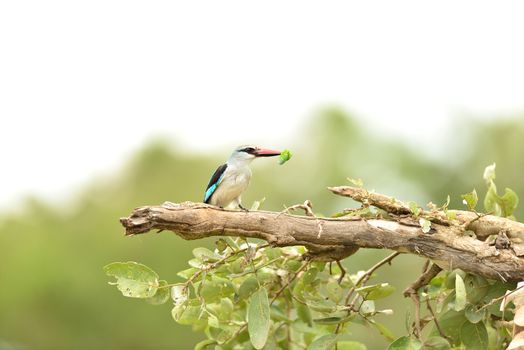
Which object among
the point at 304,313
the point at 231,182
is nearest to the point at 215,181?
the point at 231,182

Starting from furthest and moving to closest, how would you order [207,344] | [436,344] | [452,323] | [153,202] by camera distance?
[153,202], [207,344], [452,323], [436,344]

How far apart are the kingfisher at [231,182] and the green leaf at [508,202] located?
1.75 meters

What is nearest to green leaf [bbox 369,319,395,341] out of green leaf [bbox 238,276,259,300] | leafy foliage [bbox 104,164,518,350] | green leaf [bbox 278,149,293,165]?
leafy foliage [bbox 104,164,518,350]

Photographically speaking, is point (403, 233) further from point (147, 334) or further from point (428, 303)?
point (147, 334)

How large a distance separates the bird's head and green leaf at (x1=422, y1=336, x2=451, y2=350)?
230cm

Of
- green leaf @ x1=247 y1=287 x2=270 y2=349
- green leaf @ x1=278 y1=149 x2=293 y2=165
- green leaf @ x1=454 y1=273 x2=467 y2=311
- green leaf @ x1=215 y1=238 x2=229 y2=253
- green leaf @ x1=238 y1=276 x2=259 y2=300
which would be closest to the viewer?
green leaf @ x1=454 y1=273 x2=467 y2=311

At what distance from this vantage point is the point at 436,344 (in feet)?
16.6

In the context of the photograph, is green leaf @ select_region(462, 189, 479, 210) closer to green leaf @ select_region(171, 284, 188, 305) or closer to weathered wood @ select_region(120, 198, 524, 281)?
weathered wood @ select_region(120, 198, 524, 281)

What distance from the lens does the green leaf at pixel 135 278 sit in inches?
193

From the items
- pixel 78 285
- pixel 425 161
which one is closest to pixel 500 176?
pixel 425 161

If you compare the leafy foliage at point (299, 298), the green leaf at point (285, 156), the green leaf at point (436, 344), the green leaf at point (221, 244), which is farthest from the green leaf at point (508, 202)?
the green leaf at point (221, 244)

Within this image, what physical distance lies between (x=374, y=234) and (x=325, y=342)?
662mm

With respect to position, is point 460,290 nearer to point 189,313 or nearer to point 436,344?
point 436,344

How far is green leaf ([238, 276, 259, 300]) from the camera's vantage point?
530cm
